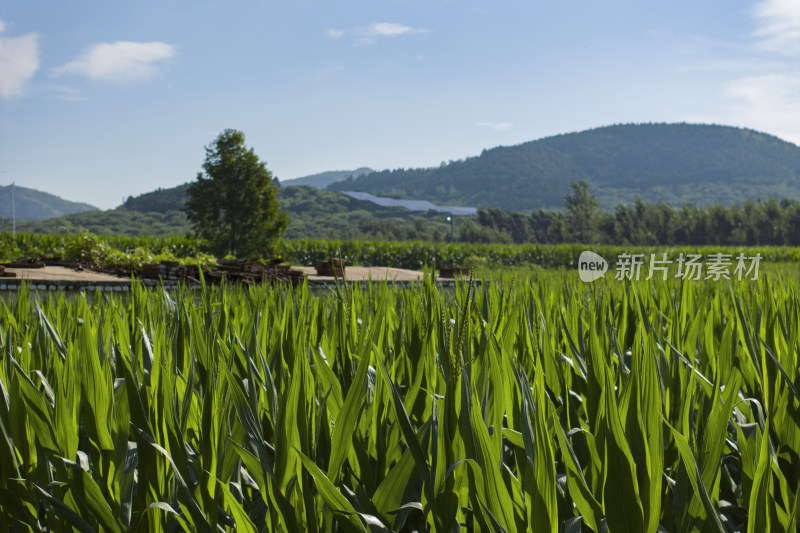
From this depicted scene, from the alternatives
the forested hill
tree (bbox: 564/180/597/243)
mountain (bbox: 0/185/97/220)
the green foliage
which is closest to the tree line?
tree (bbox: 564/180/597/243)

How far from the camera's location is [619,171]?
16025 cm

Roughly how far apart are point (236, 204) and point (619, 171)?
514ft

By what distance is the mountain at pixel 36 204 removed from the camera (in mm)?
159125

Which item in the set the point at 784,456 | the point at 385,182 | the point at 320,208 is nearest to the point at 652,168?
the point at 385,182

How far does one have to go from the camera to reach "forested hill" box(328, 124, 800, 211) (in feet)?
459

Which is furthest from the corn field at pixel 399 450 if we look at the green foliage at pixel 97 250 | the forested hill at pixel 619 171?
the forested hill at pixel 619 171

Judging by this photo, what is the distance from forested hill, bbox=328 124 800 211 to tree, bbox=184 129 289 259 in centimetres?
11410

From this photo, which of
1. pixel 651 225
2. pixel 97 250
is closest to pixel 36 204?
pixel 651 225

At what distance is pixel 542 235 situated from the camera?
8262cm

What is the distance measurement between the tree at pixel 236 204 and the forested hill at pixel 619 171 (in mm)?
114096

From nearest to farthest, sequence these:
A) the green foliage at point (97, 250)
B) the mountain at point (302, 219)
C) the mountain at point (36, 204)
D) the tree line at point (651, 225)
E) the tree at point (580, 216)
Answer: the green foliage at point (97, 250) < the tree line at point (651, 225) < the mountain at point (302, 219) < the tree at point (580, 216) < the mountain at point (36, 204)

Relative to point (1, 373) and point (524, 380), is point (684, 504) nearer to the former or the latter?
point (524, 380)

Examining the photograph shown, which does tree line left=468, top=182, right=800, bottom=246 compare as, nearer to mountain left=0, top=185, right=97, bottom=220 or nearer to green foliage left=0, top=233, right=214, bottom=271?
green foliage left=0, top=233, right=214, bottom=271

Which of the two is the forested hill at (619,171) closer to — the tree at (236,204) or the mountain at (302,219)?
the mountain at (302,219)
